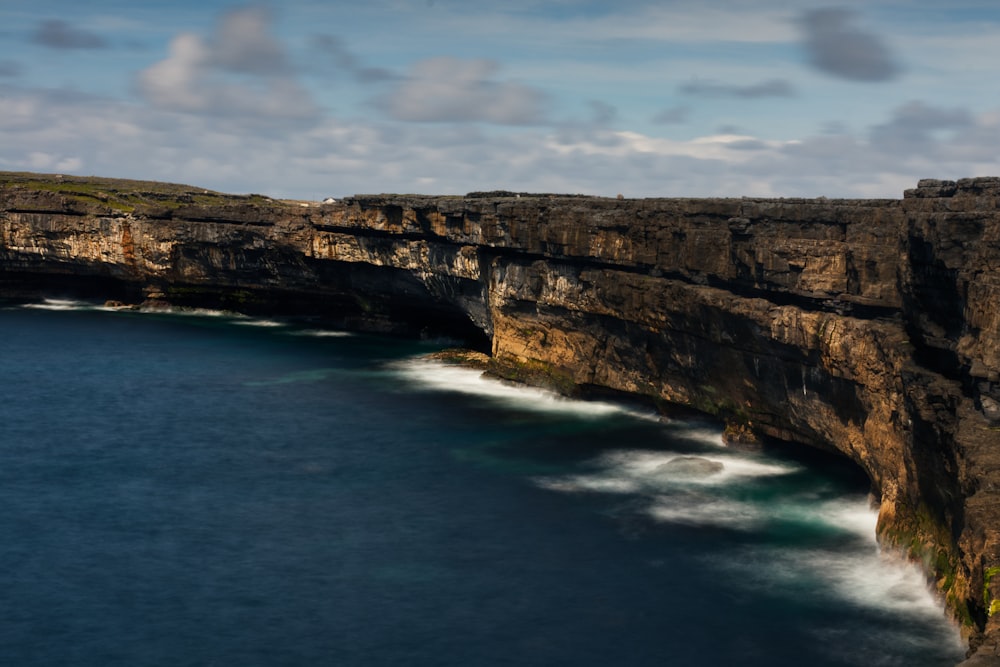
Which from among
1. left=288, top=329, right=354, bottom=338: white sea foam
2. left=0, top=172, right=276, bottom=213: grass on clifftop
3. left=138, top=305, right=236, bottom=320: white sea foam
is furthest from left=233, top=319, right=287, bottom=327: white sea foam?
left=0, top=172, right=276, bottom=213: grass on clifftop

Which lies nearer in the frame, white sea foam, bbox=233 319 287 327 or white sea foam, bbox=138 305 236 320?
white sea foam, bbox=233 319 287 327

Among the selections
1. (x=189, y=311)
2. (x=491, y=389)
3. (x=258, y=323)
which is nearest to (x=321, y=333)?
(x=258, y=323)

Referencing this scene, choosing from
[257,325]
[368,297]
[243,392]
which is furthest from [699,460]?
[257,325]

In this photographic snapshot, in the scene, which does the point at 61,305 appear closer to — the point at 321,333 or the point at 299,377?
the point at 321,333

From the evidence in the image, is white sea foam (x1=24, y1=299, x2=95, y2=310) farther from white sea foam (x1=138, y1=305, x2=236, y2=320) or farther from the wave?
the wave

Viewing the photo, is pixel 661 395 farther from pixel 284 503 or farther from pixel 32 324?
pixel 32 324
